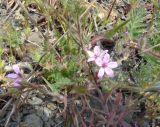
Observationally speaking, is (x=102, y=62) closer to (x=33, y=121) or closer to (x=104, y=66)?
(x=104, y=66)

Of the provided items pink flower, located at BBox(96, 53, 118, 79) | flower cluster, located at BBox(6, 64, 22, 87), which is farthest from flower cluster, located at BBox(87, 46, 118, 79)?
flower cluster, located at BBox(6, 64, 22, 87)

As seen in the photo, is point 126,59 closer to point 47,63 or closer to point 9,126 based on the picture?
point 47,63

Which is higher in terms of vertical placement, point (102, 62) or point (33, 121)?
→ point (102, 62)

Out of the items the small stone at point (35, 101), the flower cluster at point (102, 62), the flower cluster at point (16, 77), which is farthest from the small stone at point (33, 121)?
the flower cluster at point (102, 62)

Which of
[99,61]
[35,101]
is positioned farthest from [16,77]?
[99,61]

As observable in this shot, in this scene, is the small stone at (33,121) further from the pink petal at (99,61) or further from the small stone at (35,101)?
the pink petal at (99,61)

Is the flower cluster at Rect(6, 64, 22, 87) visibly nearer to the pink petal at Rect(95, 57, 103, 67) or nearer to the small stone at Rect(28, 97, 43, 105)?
the small stone at Rect(28, 97, 43, 105)

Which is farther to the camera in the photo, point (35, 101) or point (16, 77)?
point (35, 101)

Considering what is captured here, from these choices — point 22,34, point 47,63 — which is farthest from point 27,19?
point 47,63
